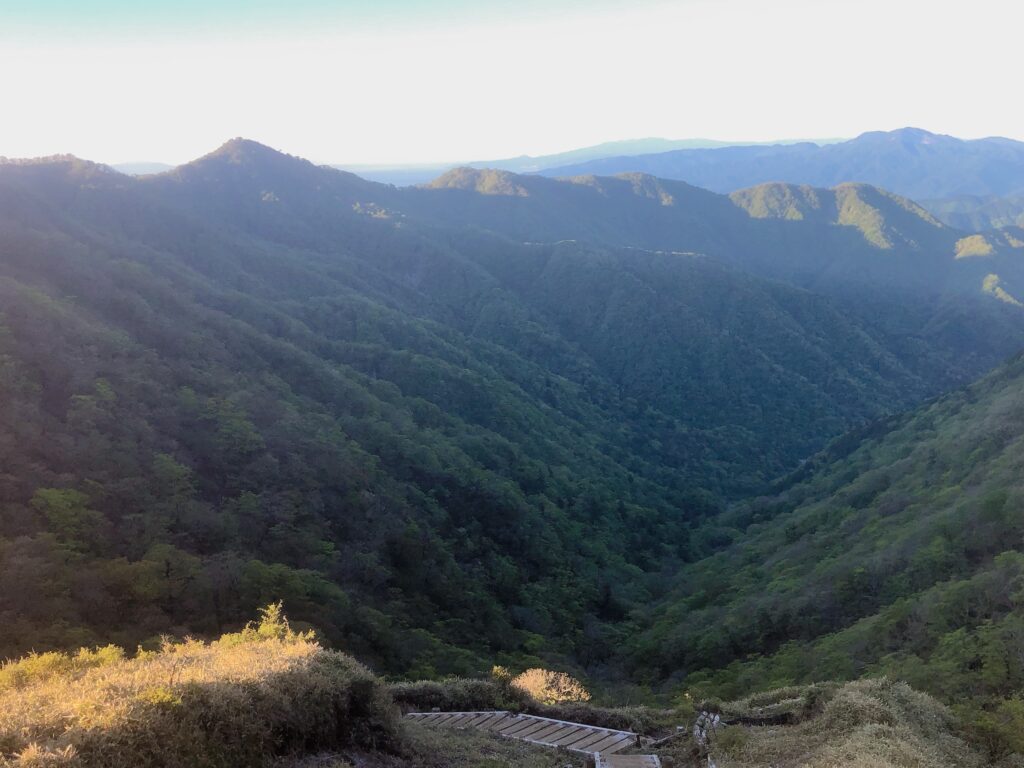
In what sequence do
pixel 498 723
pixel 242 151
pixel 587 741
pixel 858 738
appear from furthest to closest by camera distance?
pixel 242 151, pixel 498 723, pixel 587 741, pixel 858 738

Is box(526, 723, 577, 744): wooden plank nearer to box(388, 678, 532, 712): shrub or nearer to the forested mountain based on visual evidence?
box(388, 678, 532, 712): shrub

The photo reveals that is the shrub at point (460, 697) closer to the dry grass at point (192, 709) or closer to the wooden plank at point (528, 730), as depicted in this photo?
the wooden plank at point (528, 730)

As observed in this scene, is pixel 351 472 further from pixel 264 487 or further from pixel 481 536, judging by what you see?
pixel 481 536

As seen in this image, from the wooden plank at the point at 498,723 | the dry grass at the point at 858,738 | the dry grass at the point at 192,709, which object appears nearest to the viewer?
the dry grass at the point at 192,709

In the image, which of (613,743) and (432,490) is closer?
(613,743)

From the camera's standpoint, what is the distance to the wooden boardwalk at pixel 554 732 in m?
13.9

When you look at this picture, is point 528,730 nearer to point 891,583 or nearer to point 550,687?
point 550,687

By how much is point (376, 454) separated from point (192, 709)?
154 feet

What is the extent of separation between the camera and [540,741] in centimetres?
1575

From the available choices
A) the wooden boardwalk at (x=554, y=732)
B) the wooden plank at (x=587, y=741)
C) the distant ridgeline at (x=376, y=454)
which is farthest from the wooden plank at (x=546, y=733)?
the distant ridgeline at (x=376, y=454)

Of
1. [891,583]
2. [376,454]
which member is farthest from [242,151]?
[891,583]

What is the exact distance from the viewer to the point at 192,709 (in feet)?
32.2

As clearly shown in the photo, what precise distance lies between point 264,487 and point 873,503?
47.2 meters

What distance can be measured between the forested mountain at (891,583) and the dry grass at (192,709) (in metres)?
13.2
